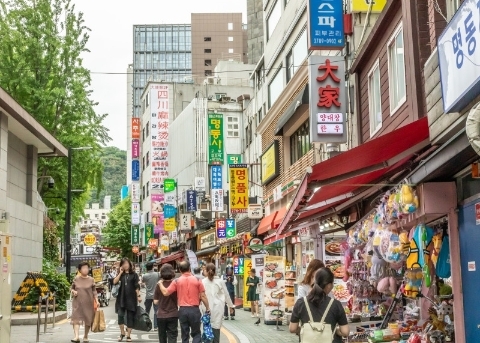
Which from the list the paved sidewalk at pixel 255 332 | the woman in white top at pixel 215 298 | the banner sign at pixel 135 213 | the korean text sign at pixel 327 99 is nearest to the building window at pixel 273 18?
the korean text sign at pixel 327 99

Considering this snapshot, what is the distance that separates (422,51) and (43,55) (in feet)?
87.1

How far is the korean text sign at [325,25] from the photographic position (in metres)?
18.2

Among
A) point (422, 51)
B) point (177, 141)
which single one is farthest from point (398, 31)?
point (177, 141)

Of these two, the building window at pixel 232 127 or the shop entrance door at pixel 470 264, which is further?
the building window at pixel 232 127

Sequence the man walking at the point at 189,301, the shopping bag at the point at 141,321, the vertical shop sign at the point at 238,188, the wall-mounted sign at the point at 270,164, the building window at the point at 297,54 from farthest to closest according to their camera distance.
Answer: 1. the vertical shop sign at the point at 238,188
2. the wall-mounted sign at the point at 270,164
3. the building window at the point at 297,54
4. the shopping bag at the point at 141,321
5. the man walking at the point at 189,301

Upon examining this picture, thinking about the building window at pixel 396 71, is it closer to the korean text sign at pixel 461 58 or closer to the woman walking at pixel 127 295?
the korean text sign at pixel 461 58

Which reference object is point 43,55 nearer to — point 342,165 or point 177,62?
point 342,165

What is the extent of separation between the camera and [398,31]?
1388 centimetres

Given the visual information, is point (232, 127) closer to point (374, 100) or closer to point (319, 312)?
point (374, 100)

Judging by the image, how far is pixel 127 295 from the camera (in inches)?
655

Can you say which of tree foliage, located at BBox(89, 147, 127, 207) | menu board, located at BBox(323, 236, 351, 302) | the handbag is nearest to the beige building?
tree foliage, located at BBox(89, 147, 127, 207)

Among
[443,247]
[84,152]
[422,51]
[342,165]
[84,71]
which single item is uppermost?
[84,71]

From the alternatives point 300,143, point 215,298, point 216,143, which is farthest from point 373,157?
point 216,143

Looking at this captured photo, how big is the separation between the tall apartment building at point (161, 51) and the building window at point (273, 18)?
11946 centimetres
